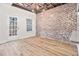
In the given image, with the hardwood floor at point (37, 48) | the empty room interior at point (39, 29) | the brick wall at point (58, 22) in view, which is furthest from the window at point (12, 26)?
the brick wall at point (58, 22)

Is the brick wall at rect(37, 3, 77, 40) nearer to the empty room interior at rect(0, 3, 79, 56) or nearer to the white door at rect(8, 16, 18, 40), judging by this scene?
the empty room interior at rect(0, 3, 79, 56)

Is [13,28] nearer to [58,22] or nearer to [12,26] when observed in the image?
[12,26]

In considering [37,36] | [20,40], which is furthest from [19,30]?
[37,36]

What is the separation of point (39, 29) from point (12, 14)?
0.54 metres

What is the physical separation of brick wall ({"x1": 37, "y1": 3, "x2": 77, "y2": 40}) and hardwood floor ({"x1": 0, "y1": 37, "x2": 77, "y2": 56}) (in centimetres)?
12

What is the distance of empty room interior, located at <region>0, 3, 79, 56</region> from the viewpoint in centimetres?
199

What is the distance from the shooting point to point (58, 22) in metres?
2.04

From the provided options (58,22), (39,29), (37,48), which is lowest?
(37,48)

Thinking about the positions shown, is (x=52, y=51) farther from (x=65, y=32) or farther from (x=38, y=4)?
(x=38, y=4)

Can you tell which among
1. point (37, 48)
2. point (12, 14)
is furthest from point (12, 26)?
point (37, 48)

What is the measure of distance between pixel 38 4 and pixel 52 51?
0.85 m

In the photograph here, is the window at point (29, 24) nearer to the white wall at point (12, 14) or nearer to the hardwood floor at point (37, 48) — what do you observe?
the white wall at point (12, 14)

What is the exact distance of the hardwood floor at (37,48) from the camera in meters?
1.99

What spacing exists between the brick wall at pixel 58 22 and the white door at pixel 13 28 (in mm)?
393
